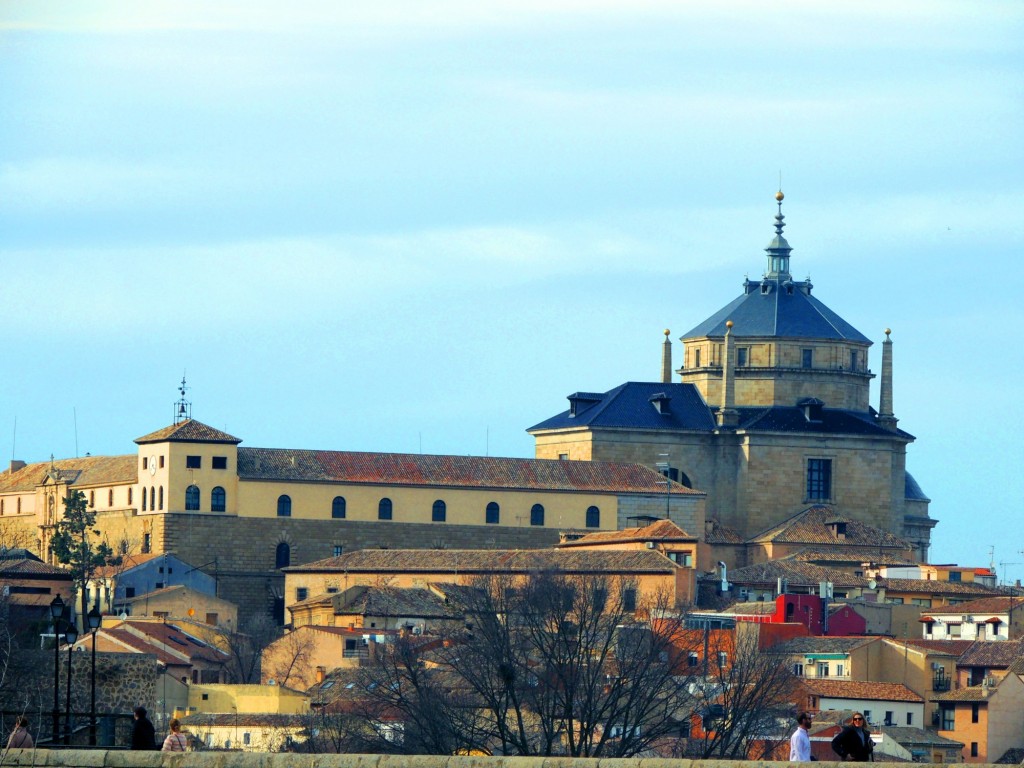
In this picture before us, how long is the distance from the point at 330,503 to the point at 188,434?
4474 mm

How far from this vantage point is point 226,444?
87812mm

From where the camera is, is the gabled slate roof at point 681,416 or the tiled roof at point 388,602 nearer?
the tiled roof at point 388,602

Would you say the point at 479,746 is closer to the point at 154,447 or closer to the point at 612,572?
the point at 612,572

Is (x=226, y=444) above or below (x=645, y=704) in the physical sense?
above

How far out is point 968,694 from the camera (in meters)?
71.0

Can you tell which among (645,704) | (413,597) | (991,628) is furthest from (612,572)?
(645,704)

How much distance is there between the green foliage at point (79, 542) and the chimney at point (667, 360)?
739 inches

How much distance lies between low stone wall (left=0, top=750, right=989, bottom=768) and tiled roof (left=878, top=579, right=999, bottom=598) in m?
66.0

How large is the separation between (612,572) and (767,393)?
15709 mm

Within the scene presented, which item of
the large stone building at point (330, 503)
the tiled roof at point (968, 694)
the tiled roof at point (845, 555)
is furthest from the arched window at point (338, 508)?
the tiled roof at point (968, 694)

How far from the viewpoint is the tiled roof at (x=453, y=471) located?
88.4 meters

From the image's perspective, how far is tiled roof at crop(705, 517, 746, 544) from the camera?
89500 millimetres

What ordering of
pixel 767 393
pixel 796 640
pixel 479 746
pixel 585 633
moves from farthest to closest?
pixel 767 393 → pixel 796 640 → pixel 585 633 → pixel 479 746

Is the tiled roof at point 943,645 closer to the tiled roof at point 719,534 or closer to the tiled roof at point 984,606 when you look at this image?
the tiled roof at point 984,606
